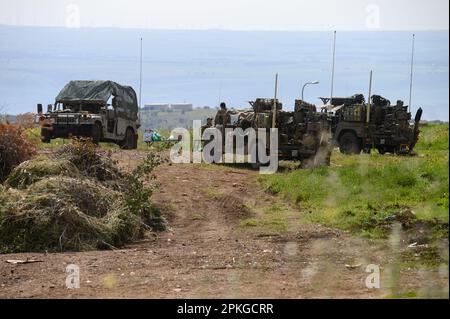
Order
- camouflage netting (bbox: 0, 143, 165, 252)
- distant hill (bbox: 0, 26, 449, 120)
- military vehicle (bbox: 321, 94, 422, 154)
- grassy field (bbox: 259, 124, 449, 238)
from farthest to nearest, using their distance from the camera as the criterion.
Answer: distant hill (bbox: 0, 26, 449, 120)
military vehicle (bbox: 321, 94, 422, 154)
camouflage netting (bbox: 0, 143, 165, 252)
grassy field (bbox: 259, 124, 449, 238)

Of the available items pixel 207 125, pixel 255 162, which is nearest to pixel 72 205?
pixel 255 162

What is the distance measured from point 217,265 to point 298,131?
43.0ft

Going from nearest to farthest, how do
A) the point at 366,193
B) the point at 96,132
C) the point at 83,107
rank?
the point at 366,193
the point at 96,132
the point at 83,107

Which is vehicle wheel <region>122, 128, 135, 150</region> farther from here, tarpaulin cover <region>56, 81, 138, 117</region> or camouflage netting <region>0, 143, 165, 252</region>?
camouflage netting <region>0, 143, 165, 252</region>

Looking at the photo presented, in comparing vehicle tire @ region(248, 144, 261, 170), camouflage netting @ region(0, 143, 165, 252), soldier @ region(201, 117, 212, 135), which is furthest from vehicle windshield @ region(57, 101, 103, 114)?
camouflage netting @ region(0, 143, 165, 252)

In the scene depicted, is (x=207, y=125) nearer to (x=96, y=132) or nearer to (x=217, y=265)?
(x=96, y=132)

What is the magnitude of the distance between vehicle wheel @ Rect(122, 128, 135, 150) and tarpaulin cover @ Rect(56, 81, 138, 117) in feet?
2.18

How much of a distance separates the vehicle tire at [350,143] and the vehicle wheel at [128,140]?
6890 mm

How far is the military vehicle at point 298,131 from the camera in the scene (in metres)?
24.2

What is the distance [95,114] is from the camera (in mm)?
28188

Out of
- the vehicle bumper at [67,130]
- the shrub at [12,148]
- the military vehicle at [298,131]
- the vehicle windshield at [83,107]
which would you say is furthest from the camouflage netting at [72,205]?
the vehicle windshield at [83,107]

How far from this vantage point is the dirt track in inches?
398
